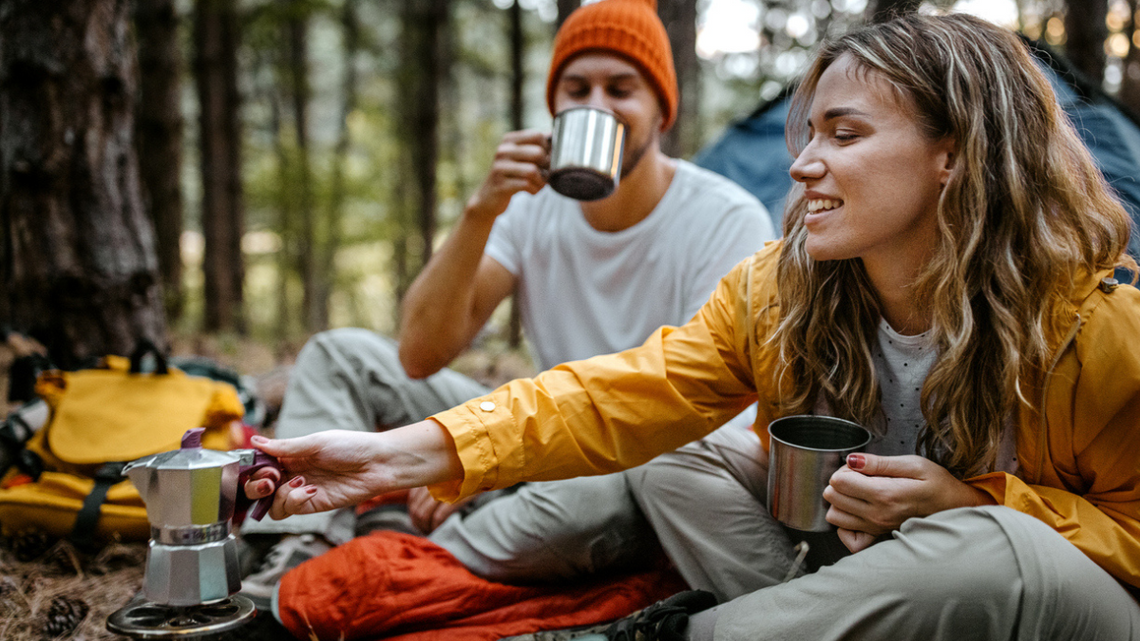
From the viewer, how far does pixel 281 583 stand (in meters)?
1.90

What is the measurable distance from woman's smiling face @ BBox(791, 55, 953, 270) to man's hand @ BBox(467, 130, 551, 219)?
95 cm

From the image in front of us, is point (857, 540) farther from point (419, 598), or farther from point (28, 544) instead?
point (28, 544)

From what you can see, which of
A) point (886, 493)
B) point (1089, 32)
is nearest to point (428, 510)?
point (886, 493)

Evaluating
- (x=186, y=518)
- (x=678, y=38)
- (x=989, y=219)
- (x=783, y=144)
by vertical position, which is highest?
(x=678, y=38)

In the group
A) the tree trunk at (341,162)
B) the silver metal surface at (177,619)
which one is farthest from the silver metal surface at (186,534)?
the tree trunk at (341,162)

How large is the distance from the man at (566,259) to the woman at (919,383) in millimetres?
767

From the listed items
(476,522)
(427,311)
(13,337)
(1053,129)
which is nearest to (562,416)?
(476,522)

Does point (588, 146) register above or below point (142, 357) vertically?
above

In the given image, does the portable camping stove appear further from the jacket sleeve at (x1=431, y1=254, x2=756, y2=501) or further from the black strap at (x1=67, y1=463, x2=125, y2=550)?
the black strap at (x1=67, y1=463, x2=125, y2=550)

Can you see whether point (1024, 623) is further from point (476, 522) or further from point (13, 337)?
point (13, 337)

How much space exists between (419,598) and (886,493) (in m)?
1.15

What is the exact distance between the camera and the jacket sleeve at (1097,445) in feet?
4.45

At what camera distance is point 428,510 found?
7.77ft

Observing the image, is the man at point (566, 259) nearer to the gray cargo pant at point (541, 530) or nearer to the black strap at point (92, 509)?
the gray cargo pant at point (541, 530)
